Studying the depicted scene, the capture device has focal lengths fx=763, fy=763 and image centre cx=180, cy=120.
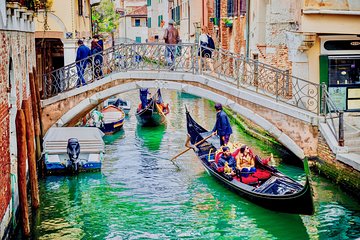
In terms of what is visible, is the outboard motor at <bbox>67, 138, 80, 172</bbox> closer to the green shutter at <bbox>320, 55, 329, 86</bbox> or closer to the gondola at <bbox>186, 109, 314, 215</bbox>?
the gondola at <bbox>186, 109, 314, 215</bbox>

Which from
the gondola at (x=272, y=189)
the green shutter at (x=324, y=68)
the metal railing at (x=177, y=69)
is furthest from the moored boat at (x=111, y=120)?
the green shutter at (x=324, y=68)

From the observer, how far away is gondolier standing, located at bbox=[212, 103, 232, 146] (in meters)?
10.2

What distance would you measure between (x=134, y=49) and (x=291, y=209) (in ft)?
14.9

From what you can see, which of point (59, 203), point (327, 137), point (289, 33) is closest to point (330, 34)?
point (289, 33)

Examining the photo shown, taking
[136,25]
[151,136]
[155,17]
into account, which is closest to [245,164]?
[151,136]

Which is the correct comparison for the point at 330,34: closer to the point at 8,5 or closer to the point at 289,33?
the point at 289,33

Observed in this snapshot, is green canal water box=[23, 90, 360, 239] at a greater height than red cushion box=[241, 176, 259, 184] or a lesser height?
lesser

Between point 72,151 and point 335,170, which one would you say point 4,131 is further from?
point 335,170

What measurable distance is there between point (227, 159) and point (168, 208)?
3.62 ft

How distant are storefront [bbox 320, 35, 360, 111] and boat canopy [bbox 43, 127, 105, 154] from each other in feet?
11.1

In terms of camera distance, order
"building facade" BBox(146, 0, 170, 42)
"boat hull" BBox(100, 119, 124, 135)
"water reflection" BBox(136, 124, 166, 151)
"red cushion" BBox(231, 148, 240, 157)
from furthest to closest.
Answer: "building facade" BBox(146, 0, 170, 42), "boat hull" BBox(100, 119, 124, 135), "water reflection" BBox(136, 124, 166, 151), "red cushion" BBox(231, 148, 240, 157)

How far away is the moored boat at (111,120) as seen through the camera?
47.0 feet

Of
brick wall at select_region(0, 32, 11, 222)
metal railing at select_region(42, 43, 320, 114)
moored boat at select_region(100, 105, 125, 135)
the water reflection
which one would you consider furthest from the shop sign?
brick wall at select_region(0, 32, 11, 222)

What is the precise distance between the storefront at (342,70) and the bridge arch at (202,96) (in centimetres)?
90
